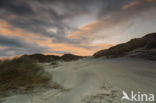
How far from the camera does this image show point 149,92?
1.18 meters

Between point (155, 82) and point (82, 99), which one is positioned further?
point (155, 82)

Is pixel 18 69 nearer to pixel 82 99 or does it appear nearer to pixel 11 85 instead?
pixel 11 85

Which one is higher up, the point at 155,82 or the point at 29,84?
the point at 155,82

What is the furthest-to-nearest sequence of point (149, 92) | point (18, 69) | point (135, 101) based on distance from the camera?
point (18, 69) → point (149, 92) → point (135, 101)

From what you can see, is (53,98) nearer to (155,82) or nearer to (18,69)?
(18,69)

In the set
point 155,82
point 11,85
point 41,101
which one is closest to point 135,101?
point 155,82

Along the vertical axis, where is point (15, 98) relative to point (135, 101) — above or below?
below

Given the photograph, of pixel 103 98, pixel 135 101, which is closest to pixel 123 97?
pixel 135 101

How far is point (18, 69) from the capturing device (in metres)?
1.90

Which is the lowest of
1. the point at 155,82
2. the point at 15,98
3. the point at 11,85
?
the point at 15,98

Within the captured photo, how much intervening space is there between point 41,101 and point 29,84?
2.10 feet

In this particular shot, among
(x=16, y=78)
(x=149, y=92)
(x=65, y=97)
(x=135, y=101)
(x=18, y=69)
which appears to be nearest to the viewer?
(x=135, y=101)

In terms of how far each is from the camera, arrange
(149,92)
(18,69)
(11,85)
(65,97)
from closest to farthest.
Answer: (149,92)
(65,97)
(11,85)
(18,69)

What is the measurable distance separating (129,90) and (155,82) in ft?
1.71
